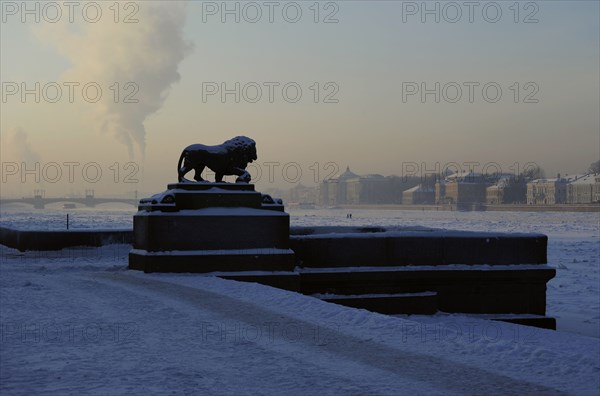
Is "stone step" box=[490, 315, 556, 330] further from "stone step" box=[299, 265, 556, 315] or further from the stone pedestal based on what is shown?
the stone pedestal

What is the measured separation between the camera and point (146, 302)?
32.0 feet

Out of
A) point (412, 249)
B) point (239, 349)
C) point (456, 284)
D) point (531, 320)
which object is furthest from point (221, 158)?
point (239, 349)

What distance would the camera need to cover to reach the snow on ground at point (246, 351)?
5609 mm

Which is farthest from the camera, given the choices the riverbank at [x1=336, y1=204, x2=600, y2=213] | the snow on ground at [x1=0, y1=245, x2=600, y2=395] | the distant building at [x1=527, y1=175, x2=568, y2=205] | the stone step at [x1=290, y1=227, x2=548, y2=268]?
the distant building at [x1=527, y1=175, x2=568, y2=205]

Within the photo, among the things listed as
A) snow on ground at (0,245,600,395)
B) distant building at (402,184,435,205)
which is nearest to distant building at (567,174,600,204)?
distant building at (402,184,435,205)

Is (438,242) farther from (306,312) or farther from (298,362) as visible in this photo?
(298,362)

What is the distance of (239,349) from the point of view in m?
6.89

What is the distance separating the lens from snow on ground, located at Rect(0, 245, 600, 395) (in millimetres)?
5609

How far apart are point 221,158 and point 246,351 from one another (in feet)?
26.5

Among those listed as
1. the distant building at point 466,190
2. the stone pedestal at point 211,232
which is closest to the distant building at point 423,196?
the distant building at point 466,190

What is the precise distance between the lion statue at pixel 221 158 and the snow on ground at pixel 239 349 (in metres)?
3.28

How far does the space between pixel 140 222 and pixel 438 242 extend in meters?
6.11

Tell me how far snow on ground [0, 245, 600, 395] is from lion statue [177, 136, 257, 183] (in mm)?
4045

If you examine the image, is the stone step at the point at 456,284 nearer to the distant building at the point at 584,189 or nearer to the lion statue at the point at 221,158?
the lion statue at the point at 221,158
